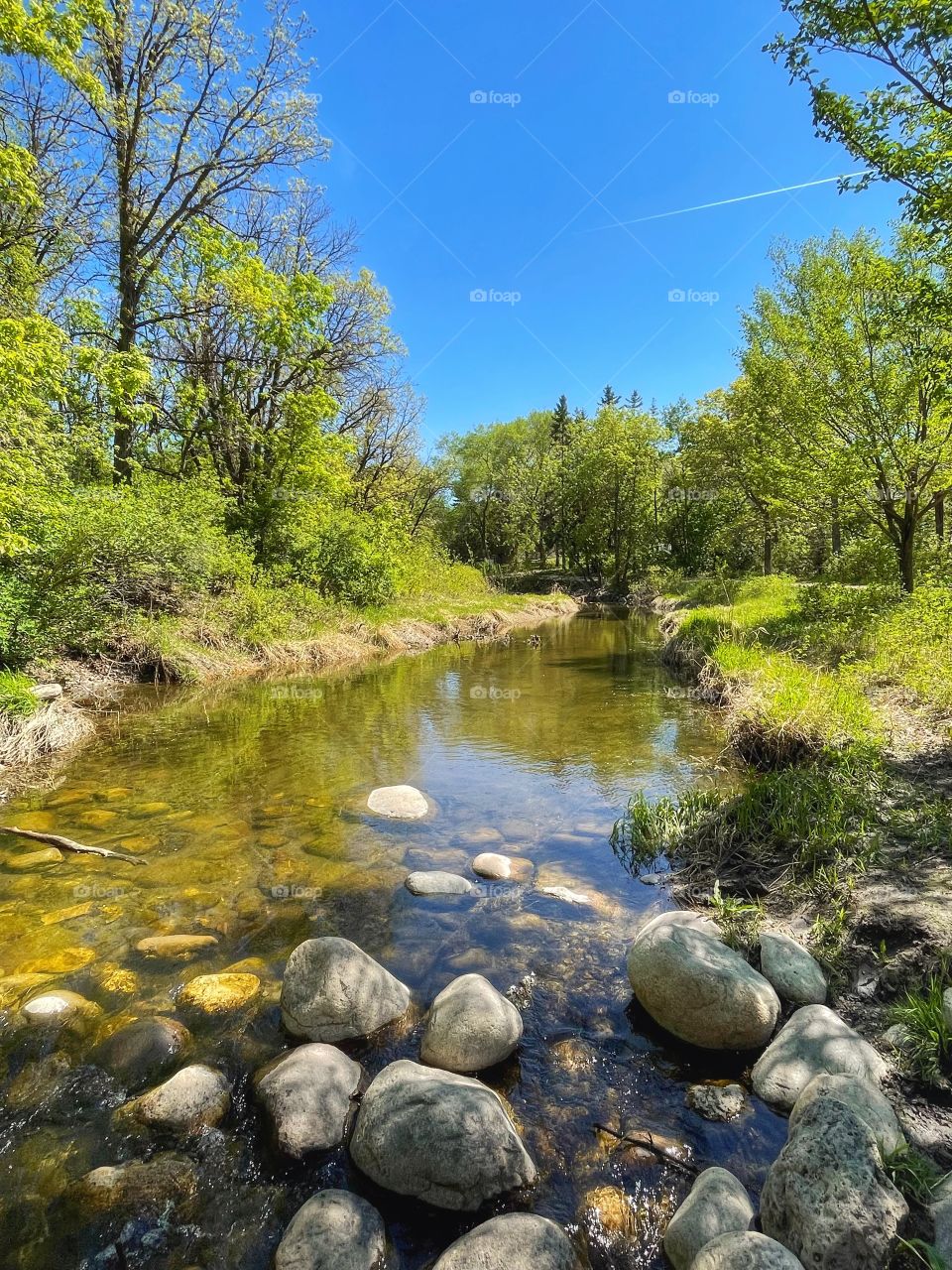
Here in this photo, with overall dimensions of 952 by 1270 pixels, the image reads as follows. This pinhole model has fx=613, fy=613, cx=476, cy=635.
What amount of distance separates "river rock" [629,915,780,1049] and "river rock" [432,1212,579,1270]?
1.51 m

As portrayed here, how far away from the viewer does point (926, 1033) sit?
319cm

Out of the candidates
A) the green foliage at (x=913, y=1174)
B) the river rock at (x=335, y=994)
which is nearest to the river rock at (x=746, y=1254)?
the green foliage at (x=913, y=1174)

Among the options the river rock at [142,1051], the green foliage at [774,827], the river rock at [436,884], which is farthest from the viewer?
the river rock at [436,884]

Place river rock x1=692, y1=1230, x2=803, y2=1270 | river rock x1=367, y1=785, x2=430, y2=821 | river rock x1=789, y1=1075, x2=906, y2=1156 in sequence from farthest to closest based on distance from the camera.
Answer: river rock x1=367, y1=785, x2=430, y2=821
river rock x1=789, y1=1075, x2=906, y2=1156
river rock x1=692, y1=1230, x2=803, y2=1270

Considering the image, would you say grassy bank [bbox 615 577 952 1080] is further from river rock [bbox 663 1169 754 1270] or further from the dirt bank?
the dirt bank

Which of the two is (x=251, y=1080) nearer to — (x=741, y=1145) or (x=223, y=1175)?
(x=223, y=1175)

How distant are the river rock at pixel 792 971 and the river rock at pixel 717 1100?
0.80 meters

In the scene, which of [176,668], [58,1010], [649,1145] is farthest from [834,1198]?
[176,668]

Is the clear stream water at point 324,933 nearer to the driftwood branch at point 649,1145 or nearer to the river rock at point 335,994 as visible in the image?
the driftwood branch at point 649,1145

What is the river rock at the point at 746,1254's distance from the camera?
2.11 metres

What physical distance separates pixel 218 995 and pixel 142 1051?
559 mm

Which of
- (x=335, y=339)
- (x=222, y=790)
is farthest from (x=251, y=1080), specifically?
(x=335, y=339)

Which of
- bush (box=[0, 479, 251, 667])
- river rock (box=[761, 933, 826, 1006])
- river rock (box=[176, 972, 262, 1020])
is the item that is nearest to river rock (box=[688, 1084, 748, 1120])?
river rock (box=[761, 933, 826, 1006])

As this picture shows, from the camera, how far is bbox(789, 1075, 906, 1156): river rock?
8.48 ft
